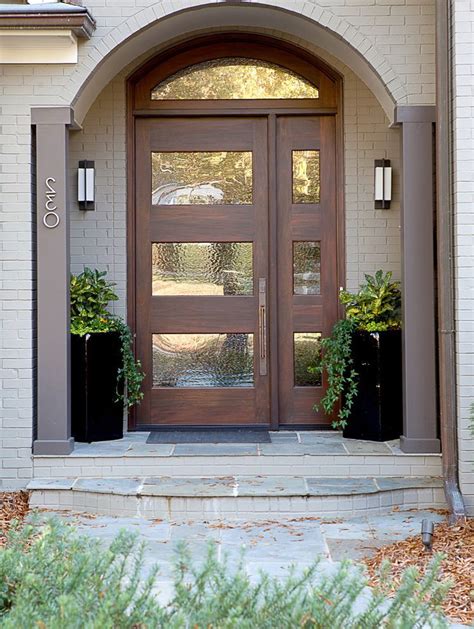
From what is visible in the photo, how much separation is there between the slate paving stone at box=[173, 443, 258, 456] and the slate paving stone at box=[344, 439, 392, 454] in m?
0.63

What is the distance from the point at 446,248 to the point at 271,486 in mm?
1740

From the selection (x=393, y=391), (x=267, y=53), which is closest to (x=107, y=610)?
(x=393, y=391)

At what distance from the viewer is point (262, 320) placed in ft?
20.4

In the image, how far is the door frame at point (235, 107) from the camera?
6.18 meters

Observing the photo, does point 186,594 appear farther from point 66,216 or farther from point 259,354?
point 259,354

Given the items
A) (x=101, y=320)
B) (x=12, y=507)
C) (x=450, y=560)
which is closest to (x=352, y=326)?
(x=101, y=320)

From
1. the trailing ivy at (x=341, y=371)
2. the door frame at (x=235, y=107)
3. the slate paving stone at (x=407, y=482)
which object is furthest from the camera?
the door frame at (x=235, y=107)

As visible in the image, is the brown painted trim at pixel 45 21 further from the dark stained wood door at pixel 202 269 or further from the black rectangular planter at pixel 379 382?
the black rectangular planter at pixel 379 382

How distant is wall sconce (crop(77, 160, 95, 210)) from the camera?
6082 mm

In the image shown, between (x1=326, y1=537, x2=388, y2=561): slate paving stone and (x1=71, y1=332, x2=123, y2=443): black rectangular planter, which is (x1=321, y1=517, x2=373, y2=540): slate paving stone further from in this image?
(x1=71, y1=332, x2=123, y2=443): black rectangular planter

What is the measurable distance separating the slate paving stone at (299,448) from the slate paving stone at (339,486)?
0.22m

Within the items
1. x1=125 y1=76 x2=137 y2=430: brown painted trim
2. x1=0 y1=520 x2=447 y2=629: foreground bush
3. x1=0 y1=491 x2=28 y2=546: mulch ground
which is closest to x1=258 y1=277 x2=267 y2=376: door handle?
x1=125 y1=76 x2=137 y2=430: brown painted trim

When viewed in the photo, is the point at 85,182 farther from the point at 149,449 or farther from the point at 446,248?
the point at 446,248

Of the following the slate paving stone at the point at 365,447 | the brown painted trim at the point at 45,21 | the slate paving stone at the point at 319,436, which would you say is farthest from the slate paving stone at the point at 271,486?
the brown painted trim at the point at 45,21
